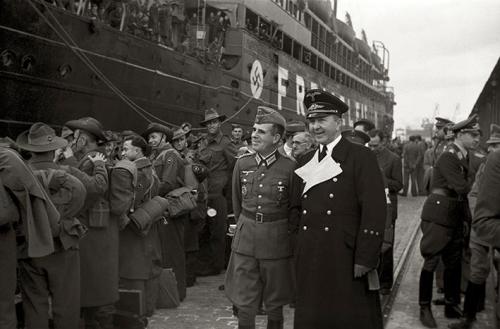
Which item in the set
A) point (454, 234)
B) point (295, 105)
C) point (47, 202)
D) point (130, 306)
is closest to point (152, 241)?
point (130, 306)

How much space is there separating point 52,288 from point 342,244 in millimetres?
2095

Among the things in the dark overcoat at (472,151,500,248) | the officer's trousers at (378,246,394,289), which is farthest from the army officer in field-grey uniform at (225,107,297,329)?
the officer's trousers at (378,246,394,289)

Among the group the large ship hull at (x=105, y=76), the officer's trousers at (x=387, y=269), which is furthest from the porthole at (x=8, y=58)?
the officer's trousers at (x=387, y=269)

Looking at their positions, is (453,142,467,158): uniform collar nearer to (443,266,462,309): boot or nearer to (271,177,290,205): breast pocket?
(443,266,462,309): boot

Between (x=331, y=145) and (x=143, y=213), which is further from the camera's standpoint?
(x=143, y=213)

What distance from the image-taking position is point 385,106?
4703 cm

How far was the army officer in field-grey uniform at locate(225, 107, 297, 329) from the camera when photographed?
4.52 meters

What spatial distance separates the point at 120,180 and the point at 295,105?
16117 mm

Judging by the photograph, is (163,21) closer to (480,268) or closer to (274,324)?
(480,268)

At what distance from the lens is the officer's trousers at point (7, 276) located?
3912 mm

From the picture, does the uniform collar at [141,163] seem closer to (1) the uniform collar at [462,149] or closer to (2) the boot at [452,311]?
(1) the uniform collar at [462,149]

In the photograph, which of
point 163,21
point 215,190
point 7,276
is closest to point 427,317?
point 215,190

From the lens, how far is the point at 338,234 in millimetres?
3783

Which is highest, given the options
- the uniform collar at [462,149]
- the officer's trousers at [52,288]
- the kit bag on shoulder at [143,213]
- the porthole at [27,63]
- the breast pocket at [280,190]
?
the porthole at [27,63]
